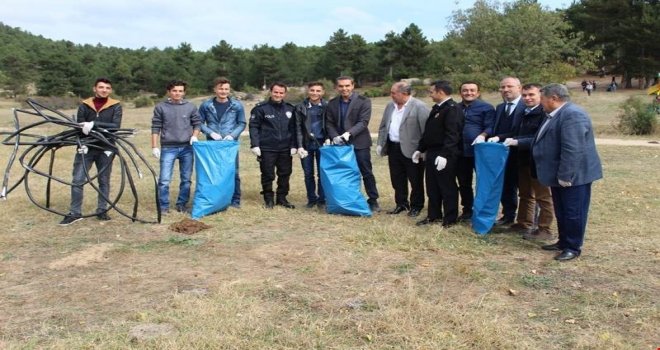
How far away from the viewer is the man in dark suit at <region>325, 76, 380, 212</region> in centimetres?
623

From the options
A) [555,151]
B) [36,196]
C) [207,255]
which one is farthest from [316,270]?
[36,196]

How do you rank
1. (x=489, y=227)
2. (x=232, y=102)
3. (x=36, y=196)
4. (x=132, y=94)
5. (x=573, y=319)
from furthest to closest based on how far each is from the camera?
(x=132, y=94), (x=36, y=196), (x=232, y=102), (x=489, y=227), (x=573, y=319)

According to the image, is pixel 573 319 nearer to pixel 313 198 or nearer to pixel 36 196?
pixel 313 198

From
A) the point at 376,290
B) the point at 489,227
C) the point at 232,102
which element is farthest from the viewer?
the point at 232,102

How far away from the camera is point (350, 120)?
20.6 ft

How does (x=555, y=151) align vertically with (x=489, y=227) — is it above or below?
above

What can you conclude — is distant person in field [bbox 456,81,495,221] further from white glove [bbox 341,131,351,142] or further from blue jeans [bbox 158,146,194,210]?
blue jeans [bbox 158,146,194,210]

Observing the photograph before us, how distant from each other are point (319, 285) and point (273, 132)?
9.19 feet

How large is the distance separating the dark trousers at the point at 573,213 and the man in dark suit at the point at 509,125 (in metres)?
0.83

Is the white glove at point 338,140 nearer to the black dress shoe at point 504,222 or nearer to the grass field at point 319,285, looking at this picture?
the grass field at point 319,285

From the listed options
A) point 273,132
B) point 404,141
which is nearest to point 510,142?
point 404,141

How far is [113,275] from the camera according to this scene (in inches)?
167

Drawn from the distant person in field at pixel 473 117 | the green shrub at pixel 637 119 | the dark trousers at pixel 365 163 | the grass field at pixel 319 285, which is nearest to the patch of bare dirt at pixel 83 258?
the grass field at pixel 319 285

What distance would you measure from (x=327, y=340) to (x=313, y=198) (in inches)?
146
